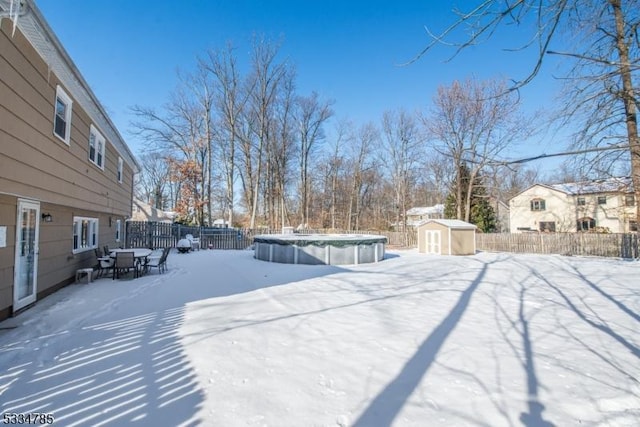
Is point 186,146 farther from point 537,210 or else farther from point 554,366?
point 537,210

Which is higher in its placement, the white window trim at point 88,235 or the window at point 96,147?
the window at point 96,147

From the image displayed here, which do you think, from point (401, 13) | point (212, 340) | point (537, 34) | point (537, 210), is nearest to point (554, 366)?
point (537, 34)

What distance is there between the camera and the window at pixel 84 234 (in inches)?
302

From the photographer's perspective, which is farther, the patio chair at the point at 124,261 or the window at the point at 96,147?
the window at the point at 96,147

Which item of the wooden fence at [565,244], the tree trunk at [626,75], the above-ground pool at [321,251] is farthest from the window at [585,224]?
the above-ground pool at [321,251]

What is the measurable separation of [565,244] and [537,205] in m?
12.4

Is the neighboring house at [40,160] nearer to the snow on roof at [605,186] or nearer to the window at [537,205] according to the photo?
the snow on roof at [605,186]

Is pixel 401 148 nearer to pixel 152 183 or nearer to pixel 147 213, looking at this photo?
pixel 147 213

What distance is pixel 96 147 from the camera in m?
8.55

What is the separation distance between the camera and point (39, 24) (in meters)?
A: 4.19

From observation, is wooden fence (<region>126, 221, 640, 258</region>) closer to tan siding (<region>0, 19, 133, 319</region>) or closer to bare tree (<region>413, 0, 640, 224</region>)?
bare tree (<region>413, 0, 640, 224</region>)

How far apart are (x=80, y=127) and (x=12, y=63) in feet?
10.5

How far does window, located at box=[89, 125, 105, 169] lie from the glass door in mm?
3167

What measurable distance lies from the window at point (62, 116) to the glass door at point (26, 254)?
148cm
